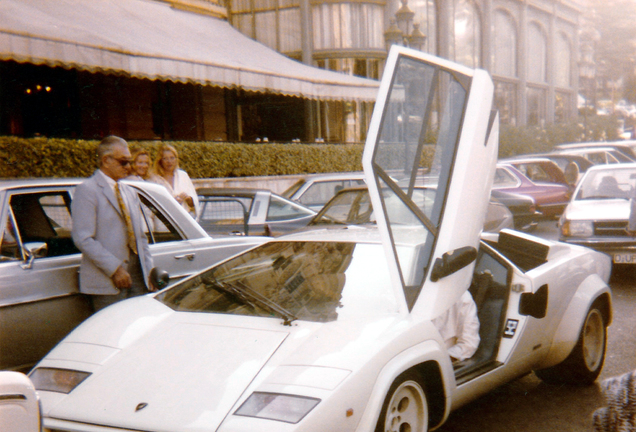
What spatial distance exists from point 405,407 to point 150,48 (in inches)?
463

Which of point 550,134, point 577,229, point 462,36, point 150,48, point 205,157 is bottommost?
point 577,229

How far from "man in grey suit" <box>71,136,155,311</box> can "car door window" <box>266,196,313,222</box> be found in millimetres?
4043

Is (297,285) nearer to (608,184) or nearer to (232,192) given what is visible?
(232,192)

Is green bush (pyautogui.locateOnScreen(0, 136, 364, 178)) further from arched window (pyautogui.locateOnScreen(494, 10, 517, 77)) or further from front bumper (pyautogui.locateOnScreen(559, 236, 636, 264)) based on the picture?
arched window (pyautogui.locateOnScreen(494, 10, 517, 77))

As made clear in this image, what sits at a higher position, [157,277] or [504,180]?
[504,180]

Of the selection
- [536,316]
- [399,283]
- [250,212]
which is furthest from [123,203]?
[250,212]

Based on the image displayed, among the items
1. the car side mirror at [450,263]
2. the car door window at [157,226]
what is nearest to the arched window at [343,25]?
the car door window at [157,226]

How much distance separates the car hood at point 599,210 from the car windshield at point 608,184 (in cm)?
22

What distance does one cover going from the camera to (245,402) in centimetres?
259

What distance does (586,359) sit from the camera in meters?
4.38

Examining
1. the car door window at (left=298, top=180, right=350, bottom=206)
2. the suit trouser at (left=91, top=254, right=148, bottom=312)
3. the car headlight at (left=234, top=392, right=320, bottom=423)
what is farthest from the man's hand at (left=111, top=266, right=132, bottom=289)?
the car door window at (left=298, top=180, right=350, bottom=206)

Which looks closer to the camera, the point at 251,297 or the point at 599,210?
the point at 251,297

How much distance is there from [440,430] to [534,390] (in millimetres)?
1053

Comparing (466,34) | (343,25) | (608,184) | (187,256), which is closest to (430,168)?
(187,256)
